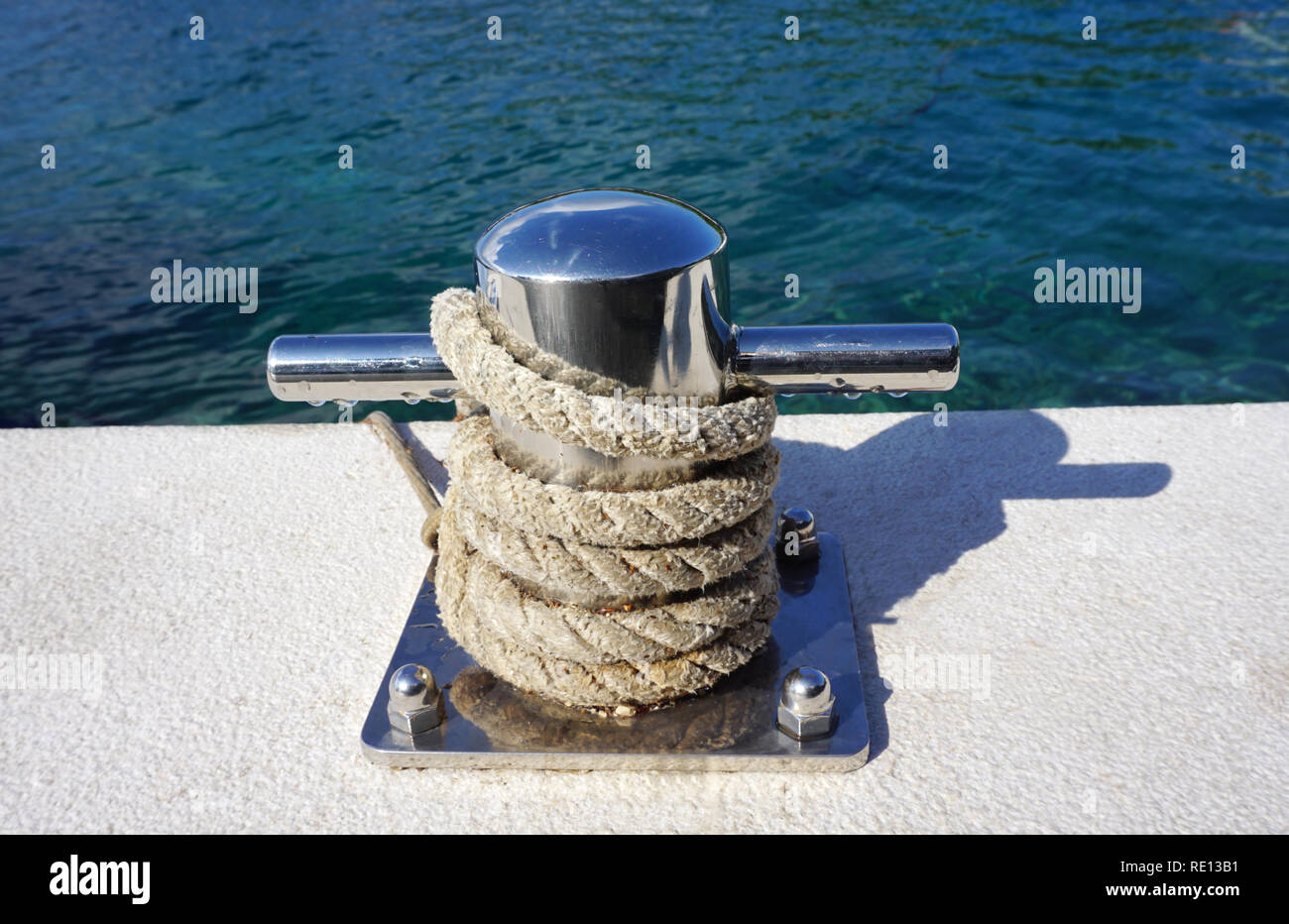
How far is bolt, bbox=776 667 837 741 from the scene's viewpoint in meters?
1.40

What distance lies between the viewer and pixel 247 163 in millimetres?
6285

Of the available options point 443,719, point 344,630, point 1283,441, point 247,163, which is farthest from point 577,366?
point 247,163

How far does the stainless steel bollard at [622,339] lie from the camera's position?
129 cm

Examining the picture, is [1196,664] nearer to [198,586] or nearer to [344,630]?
[344,630]

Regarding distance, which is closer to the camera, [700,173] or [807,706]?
[807,706]

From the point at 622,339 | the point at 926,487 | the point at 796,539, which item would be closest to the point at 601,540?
the point at 622,339

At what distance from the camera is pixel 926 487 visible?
2049mm

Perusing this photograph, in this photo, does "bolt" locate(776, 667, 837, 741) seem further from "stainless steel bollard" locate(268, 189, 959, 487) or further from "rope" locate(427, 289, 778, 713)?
"stainless steel bollard" locate(268, 189, 959, 487)

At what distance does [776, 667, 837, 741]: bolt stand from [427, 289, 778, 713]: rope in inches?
4.5

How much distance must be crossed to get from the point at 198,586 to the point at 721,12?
7.15 meters

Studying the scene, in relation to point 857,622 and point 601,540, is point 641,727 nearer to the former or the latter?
point 601,540

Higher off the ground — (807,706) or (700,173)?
(700,173)

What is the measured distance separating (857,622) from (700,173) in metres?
4.39

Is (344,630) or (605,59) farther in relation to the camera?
(605,59)
